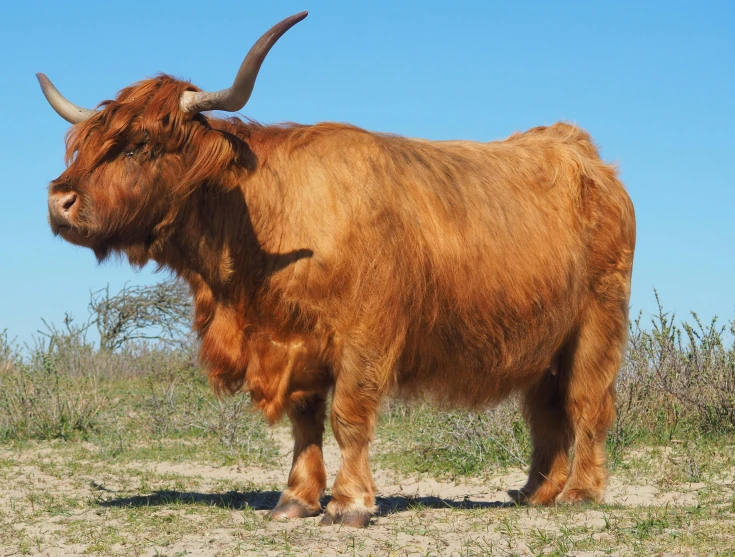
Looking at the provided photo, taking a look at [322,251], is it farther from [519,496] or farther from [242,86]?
[519,496]

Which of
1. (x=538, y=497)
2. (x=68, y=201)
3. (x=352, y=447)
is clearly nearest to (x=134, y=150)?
(x=68, y=201)

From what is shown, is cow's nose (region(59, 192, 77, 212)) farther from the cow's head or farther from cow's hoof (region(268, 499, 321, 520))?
cow's hoof (region(268, 499, 321, 520))

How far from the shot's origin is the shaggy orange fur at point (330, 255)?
4.75 m

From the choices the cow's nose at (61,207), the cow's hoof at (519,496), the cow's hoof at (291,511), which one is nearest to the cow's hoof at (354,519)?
the cow's hoof at (291,511)

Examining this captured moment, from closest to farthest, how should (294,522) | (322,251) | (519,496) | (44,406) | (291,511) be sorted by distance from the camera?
(322,251)
(294,522)
(291,511)
(519,496)
(44,406)

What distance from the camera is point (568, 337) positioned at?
6.02 m

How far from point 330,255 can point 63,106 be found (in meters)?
1.96

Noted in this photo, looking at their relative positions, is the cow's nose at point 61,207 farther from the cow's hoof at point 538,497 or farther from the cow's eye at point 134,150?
the cow's hoof at point 538,497

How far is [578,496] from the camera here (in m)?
5.75

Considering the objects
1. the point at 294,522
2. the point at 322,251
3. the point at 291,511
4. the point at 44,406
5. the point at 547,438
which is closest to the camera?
the point at 322,251

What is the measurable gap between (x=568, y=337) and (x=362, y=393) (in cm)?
184

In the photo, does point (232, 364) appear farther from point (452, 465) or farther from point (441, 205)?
point (452, 465)

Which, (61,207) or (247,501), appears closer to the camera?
(61,207)

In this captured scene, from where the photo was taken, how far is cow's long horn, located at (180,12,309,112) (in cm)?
449
